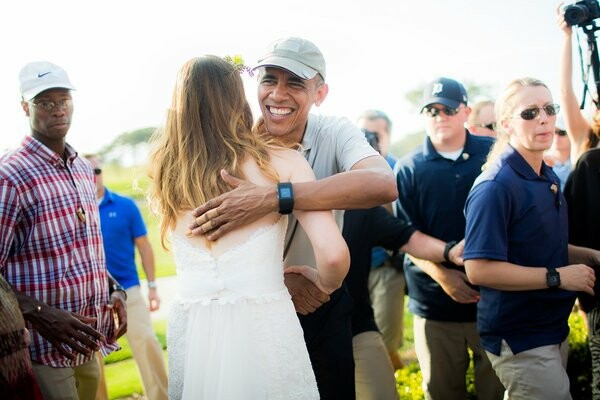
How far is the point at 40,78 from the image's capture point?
3486 mm

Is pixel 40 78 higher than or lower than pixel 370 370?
higher

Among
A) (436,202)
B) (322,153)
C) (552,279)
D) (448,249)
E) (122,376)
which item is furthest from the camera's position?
(122,376)

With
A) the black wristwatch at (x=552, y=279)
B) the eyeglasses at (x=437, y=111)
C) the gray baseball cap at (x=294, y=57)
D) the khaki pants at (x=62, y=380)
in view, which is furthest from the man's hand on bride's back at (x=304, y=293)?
the eyeglasses at (x=437, y=111)

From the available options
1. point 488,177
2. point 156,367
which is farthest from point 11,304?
point 156,367

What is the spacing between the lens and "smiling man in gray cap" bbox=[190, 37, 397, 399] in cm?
259

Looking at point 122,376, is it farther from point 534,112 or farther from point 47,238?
point 534,112

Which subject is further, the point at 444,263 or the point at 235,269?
the point at 444,263

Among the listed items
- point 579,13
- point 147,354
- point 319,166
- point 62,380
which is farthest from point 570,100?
point 147,354

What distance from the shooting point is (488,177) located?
332cm

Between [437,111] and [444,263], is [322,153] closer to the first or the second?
[444,263]

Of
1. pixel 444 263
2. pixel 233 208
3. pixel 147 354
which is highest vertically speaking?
pixel 233 208

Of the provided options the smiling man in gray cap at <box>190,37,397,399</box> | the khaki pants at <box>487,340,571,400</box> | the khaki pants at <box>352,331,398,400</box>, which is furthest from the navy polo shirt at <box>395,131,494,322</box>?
the smiling man in gray cap at <box>190,37,397,399</box>

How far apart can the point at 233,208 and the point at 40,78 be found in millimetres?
1885

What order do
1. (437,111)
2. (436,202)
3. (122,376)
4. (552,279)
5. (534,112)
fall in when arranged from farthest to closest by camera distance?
1. (122,376)
2. (437,111)
3. (436,202)
4. (534,112)
5. (552,279)
